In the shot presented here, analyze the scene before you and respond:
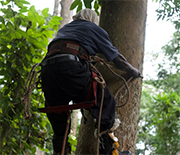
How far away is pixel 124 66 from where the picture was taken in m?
2.25

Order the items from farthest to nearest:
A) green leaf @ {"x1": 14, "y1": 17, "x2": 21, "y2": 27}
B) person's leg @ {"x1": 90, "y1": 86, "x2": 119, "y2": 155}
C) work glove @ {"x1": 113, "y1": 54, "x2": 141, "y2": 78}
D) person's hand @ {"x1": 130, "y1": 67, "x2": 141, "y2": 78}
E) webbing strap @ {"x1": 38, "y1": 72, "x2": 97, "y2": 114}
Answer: green leaf @ {"x1": 14, "y1": 17, "x2": 21, "y2": 27}
person's hand @ {"x1": 130, "y1": 67, "x2": 141, "y2": 78}
work glove @ {"x1": 113, "y1": 54, "x2": 141, "y2": 78}
person's leg @ {"x1": 90, "y1": 86, "x2": 119, "y2": 155}
webbing strap @ {"x1": 38, "y1": 72, "x2": 97, "y2": 114}

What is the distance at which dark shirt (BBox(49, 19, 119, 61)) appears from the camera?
6.75 feet

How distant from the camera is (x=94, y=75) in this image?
2.05 meters

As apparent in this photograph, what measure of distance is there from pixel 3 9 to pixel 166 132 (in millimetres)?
5194

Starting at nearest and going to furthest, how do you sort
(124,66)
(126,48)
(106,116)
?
1. (106,116)
2. (124,66)
3. (126,48)

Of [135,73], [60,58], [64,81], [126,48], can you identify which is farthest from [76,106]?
[126,48]

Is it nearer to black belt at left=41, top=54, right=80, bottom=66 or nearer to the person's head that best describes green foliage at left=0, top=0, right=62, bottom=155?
the person's head

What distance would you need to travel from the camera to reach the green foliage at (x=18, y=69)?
3197 mm

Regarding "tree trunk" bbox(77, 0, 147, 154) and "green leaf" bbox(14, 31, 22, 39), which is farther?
"green leaf" bbox(14, 31, 22, 39)

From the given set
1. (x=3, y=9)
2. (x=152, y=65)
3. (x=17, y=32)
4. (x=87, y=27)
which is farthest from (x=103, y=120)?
(x=152, y=65)

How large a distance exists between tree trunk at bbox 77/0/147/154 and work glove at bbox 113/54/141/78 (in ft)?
0.40

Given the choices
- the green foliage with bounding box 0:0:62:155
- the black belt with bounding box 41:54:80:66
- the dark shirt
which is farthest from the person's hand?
the green foliage with bounding box 0:0:62:155

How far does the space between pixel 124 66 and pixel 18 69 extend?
1.65 metres

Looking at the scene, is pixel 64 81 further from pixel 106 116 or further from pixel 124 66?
pixel 124 66
